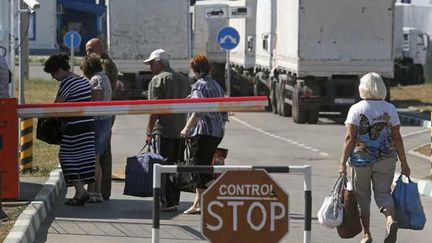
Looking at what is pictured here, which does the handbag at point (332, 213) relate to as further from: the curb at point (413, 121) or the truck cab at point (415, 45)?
the truck cab at point (415, 45)

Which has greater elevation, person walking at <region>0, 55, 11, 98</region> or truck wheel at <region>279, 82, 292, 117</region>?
person walking at <region>0, 55, 11, 98</region>

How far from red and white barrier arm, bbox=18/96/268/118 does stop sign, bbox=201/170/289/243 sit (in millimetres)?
2678

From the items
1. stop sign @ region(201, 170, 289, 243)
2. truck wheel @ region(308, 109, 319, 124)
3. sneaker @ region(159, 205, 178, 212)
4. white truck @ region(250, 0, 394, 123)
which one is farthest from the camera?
truck wheel @ region(308, 109, 319, 124)

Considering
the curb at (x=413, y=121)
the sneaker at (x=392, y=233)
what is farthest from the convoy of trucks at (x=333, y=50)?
the sneaker at (x=392, y=233)

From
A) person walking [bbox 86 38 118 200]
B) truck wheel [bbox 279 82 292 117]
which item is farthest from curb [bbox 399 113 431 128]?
person walking [bbox 86 38 118 200]

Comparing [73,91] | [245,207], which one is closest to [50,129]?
[73,91]

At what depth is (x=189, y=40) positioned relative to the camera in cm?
3112

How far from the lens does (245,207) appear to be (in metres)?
7.84

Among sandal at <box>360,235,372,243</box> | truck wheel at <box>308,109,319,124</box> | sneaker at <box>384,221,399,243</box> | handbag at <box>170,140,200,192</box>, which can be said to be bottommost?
truck wheel at <box>308,109,319,124</box>

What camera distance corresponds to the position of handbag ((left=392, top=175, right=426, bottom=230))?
9.84 metres

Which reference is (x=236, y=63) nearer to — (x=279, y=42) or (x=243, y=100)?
(x=279, y=42)

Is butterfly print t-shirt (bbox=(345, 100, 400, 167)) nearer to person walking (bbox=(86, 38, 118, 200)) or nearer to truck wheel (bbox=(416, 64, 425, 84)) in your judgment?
person walking (bbox=(86, 38, 118, 200))

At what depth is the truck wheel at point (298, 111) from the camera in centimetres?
2720

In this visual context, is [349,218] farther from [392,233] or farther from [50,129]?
[50,129]
